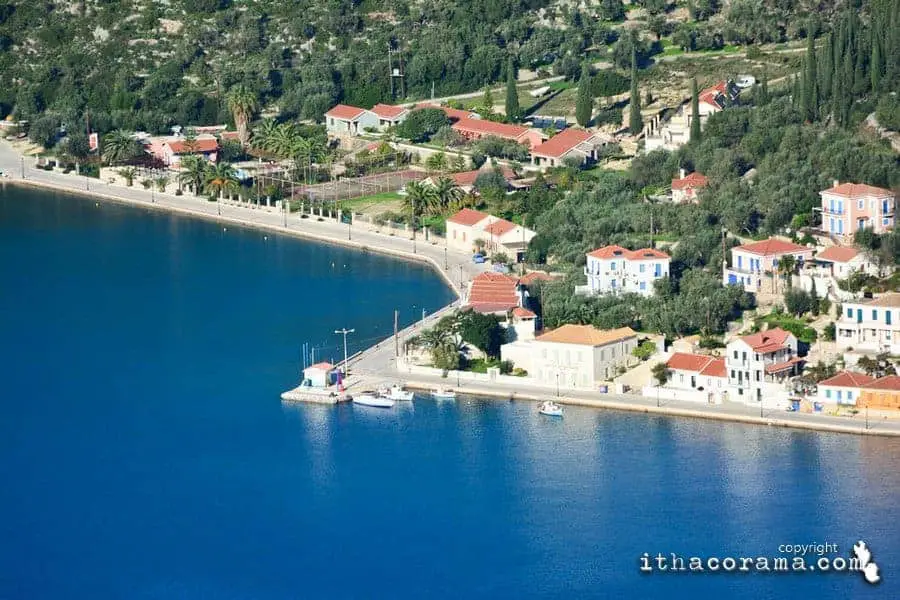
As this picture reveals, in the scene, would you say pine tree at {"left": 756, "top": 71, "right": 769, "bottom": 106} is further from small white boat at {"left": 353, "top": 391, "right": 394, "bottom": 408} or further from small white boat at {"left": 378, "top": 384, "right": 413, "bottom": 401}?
small white boat at {"left": 353, "top": 391, "right": 394, "bottom": 408}

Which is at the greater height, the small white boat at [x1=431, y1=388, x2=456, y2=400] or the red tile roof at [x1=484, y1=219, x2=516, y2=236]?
the red tile roof at [x1=484, y1=219, x2=516, y2=236]

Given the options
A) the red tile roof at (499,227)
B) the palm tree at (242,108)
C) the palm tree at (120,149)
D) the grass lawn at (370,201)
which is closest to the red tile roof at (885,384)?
the red tile roof at (499,227)

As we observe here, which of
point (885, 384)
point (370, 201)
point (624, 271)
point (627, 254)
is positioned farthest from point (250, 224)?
point (885, 384)

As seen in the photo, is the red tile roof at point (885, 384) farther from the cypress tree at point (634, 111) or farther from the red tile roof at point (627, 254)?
the cypress tree at point (634, 111)

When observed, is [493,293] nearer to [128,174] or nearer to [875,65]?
[875,65]

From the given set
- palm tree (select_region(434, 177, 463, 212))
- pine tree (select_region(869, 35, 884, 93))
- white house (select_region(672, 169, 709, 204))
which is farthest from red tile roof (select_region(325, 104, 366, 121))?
pine tree (select_region(869, 35, 884, 93))
